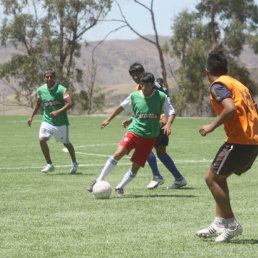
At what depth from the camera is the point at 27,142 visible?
23531 millimetres

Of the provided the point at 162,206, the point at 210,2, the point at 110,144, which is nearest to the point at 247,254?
the point at 162,206

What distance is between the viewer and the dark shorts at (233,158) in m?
6.27

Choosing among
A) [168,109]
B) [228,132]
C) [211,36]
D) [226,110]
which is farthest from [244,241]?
[211,36]

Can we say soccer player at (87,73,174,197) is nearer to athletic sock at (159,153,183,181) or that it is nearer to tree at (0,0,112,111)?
athletic sock at (159,153,183,181)

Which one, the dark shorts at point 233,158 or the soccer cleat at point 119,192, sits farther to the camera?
the soccer cleat at point 119,192

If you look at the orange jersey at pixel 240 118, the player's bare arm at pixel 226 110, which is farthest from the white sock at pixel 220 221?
the player's bare arm at pixel 226 110

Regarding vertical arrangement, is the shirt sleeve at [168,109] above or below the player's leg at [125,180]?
above

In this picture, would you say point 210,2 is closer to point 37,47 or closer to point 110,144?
point 37,47

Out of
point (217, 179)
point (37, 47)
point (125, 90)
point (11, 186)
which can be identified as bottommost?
point (125, 90)

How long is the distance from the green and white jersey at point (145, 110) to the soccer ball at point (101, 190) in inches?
33.8

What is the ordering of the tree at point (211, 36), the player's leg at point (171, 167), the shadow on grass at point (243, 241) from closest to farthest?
the shadow on grass at point (243, 241)
the player's leg at point (171, 167)
the tree at point (211, 36)

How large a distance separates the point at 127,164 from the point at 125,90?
166 metres

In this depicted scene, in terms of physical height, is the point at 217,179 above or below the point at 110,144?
above

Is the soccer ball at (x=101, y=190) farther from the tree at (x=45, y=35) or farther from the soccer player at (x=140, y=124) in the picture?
the tree at (x=45, y=35)
